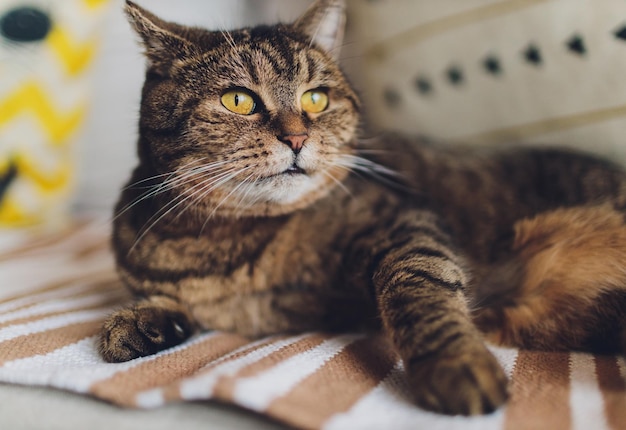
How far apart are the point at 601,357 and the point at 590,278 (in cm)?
15

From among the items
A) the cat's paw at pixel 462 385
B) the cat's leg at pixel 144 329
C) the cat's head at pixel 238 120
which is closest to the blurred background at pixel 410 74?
the cat's head at pixel 238 120

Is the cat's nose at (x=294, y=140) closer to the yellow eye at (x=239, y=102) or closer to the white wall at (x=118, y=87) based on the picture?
the yellow eye at (x=239, y=102)

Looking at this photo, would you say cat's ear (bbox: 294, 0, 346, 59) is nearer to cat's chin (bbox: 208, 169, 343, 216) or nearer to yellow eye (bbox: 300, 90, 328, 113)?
yellow eye (bbox: 300, 90, 328, 113)

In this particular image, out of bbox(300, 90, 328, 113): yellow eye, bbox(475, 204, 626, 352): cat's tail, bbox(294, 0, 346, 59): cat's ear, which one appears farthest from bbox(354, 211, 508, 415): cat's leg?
bbox(294, 0, 346, 59): cat's ear

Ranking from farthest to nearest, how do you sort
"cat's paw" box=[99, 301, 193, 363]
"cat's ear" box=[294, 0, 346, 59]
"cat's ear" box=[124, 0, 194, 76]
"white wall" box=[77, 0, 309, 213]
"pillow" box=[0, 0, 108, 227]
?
"white wall" box=[77, 0, 309, 213] → "pillow" box=[0, 0, 108, 227] → "cat's ear" box=[294, 0, 346, 59] → "cat's ear" box=[124, 0, 194, 76] → "cat's paw" box=[99, 301, 193, 363]

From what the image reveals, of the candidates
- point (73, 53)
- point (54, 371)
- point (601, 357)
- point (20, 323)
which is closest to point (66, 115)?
point (73, 53)

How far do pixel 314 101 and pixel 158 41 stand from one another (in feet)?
0.96

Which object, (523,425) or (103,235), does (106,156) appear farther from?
(523,425)

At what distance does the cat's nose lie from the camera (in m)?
0.79

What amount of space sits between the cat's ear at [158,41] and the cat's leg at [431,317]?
1.53ft

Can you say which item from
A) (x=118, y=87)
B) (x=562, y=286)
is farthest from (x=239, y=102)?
(x=118, y=87)

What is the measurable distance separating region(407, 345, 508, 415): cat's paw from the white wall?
1.17 meters

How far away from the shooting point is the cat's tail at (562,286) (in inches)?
31.5

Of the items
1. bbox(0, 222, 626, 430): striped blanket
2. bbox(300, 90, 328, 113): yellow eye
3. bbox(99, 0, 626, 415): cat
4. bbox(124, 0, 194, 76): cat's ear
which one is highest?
bbox(124, 0, 194, 76): cat's ear
